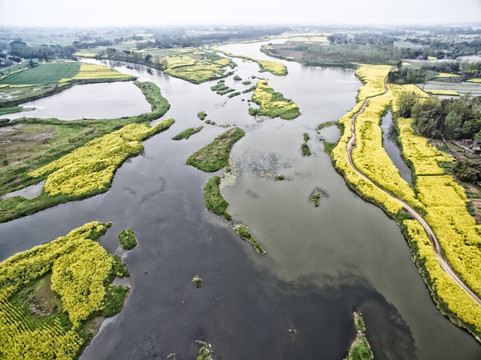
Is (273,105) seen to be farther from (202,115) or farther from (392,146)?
(392,146)

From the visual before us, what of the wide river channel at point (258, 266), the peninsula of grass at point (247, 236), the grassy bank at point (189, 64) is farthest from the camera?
the grassy bank at point (189, 64)

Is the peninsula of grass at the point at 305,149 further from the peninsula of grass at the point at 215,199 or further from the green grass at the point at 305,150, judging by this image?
the peninsula of grass at the point at 215,199

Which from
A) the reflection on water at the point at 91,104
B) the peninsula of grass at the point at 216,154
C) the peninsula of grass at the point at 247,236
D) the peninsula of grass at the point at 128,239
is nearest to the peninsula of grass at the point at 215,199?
the peninsula of grass at the point at 247,236

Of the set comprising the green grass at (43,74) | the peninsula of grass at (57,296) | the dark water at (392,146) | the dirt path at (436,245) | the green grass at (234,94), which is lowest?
the peninsula of grass at (57,296)

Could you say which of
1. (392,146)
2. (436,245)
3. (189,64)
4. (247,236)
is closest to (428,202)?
(436,245)

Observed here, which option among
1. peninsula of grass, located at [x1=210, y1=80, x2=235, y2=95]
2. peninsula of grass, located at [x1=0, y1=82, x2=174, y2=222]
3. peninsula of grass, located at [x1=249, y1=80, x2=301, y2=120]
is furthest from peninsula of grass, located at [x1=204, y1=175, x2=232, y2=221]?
peninsula of grass, located at [x1=210, y1=80, x2=235, y2=95]

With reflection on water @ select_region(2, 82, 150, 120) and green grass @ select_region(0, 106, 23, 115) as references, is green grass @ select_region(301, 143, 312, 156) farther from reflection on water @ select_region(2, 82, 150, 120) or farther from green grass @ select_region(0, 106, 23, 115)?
green grass @ select_region(0, 106, 23, 115)
